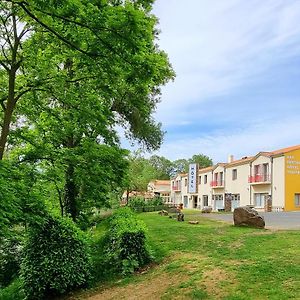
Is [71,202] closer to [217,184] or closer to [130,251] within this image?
[130,251]

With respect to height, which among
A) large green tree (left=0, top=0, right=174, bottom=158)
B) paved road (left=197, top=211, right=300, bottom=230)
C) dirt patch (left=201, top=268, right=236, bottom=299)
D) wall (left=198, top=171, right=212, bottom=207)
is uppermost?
large green tree (left=0, top=0, right=174, bottom=158)

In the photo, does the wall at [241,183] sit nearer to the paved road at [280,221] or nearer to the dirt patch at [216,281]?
the paved road at [280,221]

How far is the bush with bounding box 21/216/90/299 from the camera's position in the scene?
959cm

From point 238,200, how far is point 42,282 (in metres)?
38.8

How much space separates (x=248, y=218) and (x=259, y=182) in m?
25.4

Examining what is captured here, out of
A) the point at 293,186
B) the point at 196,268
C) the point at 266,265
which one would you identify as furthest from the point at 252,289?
the point at 293,186

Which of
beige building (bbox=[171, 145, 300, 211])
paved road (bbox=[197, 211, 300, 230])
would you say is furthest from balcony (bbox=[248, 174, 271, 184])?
paved road (bbox=[197, 211, 300, 230])

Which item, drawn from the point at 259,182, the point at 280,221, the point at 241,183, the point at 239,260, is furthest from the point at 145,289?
the point at 241,183

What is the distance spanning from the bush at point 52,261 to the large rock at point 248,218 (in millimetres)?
8028

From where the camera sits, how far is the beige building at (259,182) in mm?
37188

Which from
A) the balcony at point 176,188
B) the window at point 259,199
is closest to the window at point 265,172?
the window at point 259,199

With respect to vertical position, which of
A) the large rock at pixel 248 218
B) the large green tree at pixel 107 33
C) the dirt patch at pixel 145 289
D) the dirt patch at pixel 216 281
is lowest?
the dirt patch at pixel 145 289

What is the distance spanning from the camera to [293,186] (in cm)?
3722

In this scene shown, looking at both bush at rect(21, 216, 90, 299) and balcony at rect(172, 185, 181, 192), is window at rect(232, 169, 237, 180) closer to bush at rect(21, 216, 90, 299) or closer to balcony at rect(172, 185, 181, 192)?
balcony at rect(172, 185, 181, 192)
